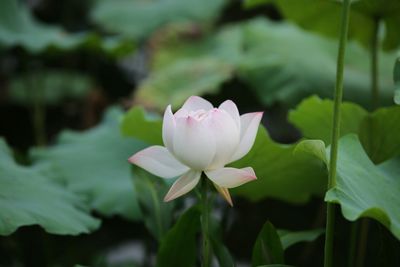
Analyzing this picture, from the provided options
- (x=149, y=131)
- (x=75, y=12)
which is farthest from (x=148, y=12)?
(x=149, y=131)

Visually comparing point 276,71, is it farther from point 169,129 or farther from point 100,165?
point 169,129

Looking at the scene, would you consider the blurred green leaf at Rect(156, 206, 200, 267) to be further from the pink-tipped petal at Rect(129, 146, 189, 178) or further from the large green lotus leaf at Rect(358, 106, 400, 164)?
the large green lotus leaf at Rect(358, 106, 400, 164)

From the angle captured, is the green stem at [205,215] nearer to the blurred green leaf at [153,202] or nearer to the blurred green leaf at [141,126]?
the blurred green leaf at [153,202]

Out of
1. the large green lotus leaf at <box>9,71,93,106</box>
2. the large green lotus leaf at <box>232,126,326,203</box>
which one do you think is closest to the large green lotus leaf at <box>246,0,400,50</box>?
the large green lotus leaf at <box>232,126,326,203</box>

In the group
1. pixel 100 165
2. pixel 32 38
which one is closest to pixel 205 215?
pixel 100 165

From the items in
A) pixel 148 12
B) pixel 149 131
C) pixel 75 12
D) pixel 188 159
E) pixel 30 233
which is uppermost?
pixel 188 159

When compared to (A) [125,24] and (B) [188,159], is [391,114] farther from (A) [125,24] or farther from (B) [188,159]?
(A) [125,24]
